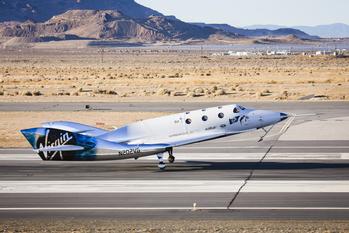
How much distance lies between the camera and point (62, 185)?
28.4 meters

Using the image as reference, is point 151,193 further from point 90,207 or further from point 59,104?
point 59,104

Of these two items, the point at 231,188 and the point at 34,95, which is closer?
the point at 231,188

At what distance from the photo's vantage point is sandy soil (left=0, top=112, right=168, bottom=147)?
49156 mm

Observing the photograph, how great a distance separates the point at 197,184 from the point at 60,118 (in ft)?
91.6

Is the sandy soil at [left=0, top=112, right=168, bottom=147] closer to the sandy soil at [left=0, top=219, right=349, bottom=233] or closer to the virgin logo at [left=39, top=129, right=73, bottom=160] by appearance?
the virgin logo at [left=39, top=129, right=73, bottom=160]

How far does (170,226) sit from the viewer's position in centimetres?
2070

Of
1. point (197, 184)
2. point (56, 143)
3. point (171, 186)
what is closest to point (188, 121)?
point (197, 184)

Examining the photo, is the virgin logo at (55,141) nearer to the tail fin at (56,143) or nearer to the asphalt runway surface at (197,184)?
the tail fin at (56,143)

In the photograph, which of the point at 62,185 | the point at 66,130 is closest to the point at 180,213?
the point at 62,185

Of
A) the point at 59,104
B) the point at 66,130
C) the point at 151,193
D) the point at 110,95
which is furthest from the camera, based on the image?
the point at 110,95

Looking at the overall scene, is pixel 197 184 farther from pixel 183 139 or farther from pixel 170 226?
pixel 170 226

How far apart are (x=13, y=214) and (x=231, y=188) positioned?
8089mm

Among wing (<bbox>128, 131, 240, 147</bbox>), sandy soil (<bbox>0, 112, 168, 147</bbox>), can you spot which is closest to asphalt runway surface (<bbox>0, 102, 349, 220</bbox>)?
wing (<bbox>128, 131, 240, 147</bbox>)

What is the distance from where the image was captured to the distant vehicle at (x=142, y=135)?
30875mm
